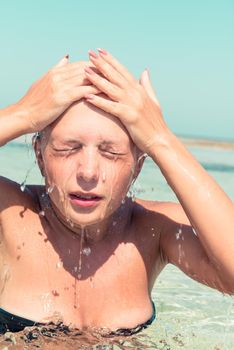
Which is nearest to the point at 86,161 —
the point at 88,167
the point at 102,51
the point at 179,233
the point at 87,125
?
the point at 88,167

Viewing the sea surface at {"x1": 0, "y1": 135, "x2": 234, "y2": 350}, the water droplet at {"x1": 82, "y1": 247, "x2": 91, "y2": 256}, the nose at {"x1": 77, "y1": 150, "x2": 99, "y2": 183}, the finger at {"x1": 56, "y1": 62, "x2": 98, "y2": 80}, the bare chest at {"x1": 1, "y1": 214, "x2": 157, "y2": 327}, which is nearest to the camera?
the nose at {"x1": 77, "y1": 150, "x2": 99, "y2": 183}

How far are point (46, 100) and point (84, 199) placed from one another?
1.49 feet

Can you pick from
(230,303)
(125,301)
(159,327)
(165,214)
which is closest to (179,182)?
(165,214)

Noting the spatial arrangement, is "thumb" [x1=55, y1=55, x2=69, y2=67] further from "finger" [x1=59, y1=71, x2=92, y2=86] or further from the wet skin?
the wet skin

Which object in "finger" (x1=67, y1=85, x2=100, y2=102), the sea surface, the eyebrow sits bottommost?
the sea surface

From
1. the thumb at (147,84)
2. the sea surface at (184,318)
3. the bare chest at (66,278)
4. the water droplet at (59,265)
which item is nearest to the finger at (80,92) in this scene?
the thumb at (147,84)

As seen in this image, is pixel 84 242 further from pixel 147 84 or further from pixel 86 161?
pixel 147 84

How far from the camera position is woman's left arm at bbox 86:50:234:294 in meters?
2.60

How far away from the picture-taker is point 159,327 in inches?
147

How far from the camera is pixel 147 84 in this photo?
9.11 feet

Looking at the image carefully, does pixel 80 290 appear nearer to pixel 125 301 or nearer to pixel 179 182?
pixel 125 301

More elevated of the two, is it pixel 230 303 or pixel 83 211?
pixel 83 211

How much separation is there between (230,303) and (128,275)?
250 cm

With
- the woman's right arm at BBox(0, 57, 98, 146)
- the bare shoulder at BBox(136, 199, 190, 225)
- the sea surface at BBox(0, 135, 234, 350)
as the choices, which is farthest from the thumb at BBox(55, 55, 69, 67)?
the bare shoulder at BBox(136, 199, 190, 225)
